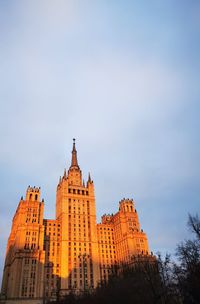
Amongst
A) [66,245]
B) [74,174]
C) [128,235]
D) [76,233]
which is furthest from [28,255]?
[74,174]

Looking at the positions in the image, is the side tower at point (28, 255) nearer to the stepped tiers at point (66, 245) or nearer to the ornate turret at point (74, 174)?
the stepped tiers at point (66, 245)

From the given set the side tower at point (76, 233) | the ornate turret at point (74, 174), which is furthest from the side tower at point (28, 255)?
the ornate turret at point (74, 174)

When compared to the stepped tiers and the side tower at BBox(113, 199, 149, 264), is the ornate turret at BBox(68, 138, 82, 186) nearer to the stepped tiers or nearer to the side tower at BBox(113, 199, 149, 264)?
the stepped tiers

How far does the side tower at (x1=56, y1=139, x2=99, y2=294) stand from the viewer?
124 meters

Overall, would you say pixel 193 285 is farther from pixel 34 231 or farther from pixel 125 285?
pixel 34 231

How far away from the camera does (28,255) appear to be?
11375 centimetres

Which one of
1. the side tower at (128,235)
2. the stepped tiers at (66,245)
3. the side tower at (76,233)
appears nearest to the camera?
the stepped tiers at (66,245)

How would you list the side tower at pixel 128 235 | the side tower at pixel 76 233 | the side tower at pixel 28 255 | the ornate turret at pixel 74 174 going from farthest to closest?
the ornate turret at pixel 74 174 → the side tower at pixel 128 235 → the side tower at pixel 76 233 → the side tower at pixel 28 255

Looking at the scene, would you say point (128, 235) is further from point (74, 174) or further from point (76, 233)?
point (74, 174)

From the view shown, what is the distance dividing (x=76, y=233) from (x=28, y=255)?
2811cm

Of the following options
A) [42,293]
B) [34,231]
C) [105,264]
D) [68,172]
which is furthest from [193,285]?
[68,172]

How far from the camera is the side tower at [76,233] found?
12357 centimetres

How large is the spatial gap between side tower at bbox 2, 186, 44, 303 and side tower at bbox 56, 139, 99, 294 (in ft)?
41.8

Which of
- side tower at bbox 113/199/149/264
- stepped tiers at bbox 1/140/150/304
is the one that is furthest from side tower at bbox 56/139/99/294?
side tower at bbox 113/199/149/264
